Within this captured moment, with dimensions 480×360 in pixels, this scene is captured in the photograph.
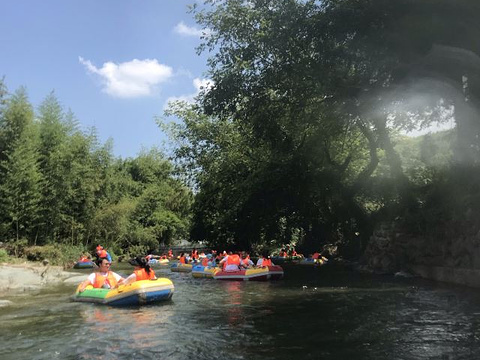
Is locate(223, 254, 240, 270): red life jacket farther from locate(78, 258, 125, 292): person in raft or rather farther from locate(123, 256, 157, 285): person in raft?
locate(123, 256, 157, 285): person in raft

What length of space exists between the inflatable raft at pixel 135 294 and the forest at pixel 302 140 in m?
7.81

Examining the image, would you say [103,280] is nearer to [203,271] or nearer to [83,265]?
[203,271]

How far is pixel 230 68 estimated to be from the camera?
17.6 m

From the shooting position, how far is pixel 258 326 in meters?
9.54

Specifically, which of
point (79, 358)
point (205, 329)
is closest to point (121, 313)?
point (205, 329)

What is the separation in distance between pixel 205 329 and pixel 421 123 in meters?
17.7

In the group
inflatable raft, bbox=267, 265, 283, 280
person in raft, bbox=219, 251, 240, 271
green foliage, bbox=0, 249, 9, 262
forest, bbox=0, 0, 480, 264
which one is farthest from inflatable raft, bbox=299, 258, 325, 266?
green foliage, bbox=0, 249, 9, 262

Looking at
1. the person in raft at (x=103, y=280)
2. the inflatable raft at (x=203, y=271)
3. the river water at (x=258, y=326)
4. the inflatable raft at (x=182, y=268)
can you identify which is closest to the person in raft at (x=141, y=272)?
the person in raft at (x=103, y=280)

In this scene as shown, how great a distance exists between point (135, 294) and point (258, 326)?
13.9ft

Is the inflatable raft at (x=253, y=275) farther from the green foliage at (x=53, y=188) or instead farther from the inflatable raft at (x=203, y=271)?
the green foliage at (x=53, y=188)

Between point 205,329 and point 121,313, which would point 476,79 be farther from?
point 121,313

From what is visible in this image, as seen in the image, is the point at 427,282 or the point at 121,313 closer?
the point at 121,313

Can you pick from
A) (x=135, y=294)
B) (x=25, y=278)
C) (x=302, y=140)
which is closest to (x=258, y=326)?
(x=135, y=294)

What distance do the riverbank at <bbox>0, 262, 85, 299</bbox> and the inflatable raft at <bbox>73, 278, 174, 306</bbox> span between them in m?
4.57
